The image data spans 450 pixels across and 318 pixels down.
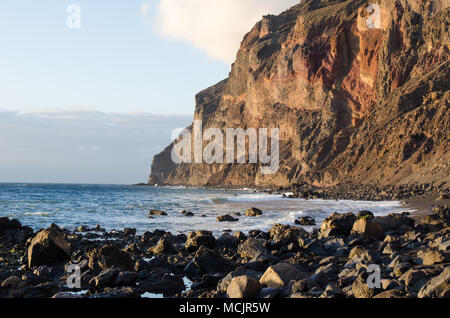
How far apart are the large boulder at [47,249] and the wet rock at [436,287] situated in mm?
10534

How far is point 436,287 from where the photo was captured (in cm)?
732

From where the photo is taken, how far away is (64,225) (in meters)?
23.7

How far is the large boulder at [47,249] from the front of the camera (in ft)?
40.8

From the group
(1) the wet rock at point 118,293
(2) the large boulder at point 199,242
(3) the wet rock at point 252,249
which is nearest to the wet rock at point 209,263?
(3) the wet rock at point 252,249

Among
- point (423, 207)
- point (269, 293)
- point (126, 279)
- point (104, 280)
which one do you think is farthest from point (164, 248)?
point (423, 207)

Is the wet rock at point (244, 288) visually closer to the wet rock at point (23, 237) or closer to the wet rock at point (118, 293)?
the wet rock at point (118, 293)

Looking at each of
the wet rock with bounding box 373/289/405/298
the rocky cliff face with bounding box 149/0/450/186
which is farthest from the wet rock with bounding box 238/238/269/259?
the rocky cliff face with bounding box 149/0/450/186

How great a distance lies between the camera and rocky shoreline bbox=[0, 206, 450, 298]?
8359 millimetres

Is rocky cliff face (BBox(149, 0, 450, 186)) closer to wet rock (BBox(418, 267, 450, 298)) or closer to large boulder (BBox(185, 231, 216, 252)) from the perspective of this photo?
large boulder (BBox(185, 231, 216, 252))

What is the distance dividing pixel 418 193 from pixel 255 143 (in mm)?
75560

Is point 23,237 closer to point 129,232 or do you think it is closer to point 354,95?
point 129,232

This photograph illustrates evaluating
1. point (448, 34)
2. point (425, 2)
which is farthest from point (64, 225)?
point (425, 2)

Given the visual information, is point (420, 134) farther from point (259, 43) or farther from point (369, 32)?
point (259, 43)

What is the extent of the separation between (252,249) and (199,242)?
7.58 ft
